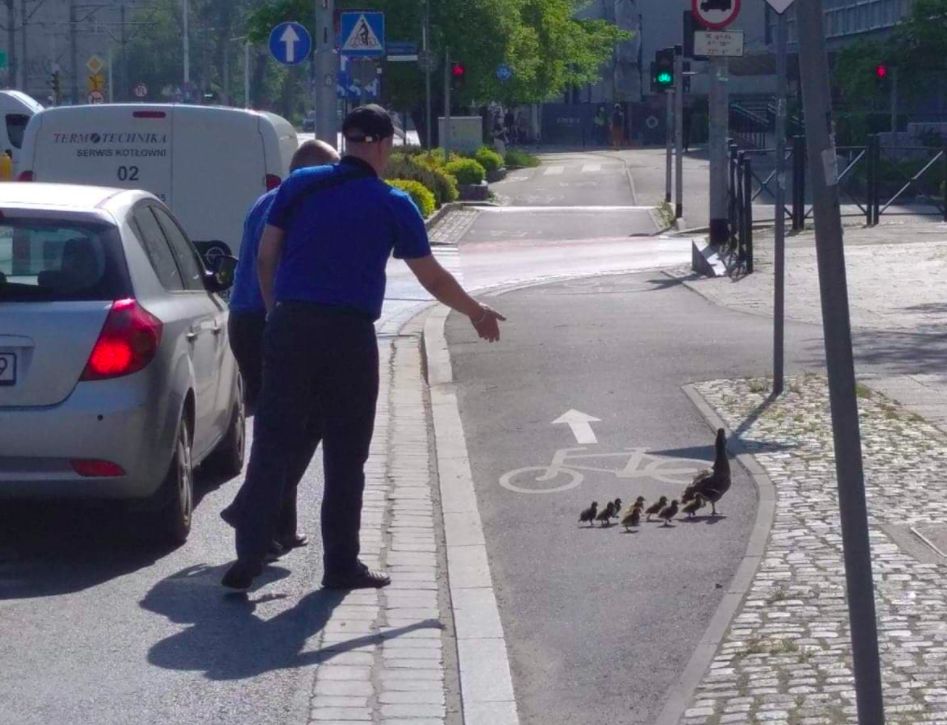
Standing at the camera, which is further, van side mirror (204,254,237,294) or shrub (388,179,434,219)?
shrub (388,179,434,219)

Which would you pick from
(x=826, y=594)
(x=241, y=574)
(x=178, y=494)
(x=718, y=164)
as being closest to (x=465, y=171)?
(x=718, y=164)

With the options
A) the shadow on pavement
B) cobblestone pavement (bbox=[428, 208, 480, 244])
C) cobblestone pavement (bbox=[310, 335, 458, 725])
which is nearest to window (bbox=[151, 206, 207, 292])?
the shadow on pavement

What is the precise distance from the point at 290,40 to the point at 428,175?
14578mm

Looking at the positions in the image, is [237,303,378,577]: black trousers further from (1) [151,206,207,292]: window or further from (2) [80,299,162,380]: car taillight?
(1) [151,206,207,292]: window

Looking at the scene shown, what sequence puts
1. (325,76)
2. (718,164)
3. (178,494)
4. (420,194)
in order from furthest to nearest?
1. (420,194)
2. (718,164)
3. (325,76)
4. (178,494)

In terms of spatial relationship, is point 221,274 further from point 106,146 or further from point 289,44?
point 289,44

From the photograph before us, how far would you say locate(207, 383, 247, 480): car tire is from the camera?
9242mm

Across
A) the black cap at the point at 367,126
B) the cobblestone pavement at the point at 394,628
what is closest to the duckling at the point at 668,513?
the cobblestone pavement at the point at 394,628

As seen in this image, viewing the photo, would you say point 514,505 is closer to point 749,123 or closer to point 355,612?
point 355,612

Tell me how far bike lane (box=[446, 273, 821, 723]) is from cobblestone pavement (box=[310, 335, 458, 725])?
0.28m

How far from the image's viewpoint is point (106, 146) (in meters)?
13.5

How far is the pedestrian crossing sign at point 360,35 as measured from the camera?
69.5ft

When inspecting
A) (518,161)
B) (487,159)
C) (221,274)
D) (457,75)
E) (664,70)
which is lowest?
(221,274)

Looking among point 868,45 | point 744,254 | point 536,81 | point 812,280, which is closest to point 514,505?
point 812,280
